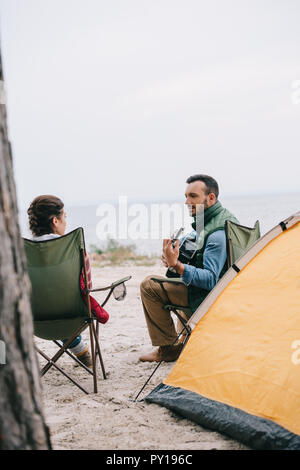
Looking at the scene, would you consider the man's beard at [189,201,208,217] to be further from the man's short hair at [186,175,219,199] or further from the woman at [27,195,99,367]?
the woman at [27,195,99,367]

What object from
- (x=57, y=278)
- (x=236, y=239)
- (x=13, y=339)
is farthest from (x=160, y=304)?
(x=13, y=339)

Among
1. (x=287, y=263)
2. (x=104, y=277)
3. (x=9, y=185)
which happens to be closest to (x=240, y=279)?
(x=287, y=263)

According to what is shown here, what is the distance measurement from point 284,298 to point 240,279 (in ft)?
1.20

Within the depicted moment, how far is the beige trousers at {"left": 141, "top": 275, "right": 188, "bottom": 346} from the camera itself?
12.0 ft

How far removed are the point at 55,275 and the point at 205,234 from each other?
1.13 m

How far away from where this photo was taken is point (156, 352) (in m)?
3.90

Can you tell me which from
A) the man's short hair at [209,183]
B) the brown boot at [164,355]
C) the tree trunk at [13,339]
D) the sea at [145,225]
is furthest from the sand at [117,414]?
the man's short hair at [209,183]

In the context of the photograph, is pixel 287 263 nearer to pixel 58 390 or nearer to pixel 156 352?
pixel 156 352

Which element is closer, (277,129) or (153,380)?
(153,380)

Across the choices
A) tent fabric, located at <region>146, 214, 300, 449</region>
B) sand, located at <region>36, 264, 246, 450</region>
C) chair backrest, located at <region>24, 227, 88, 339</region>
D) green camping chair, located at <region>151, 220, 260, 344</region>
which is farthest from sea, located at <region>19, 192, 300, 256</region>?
sand, located at <region>36, 264, 246, 450</region>

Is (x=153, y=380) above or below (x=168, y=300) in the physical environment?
below

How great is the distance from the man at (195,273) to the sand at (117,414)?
0.80 ft

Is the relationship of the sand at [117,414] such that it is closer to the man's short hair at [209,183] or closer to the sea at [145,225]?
the sea at [145,225]

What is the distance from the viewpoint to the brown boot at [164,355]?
380cm
